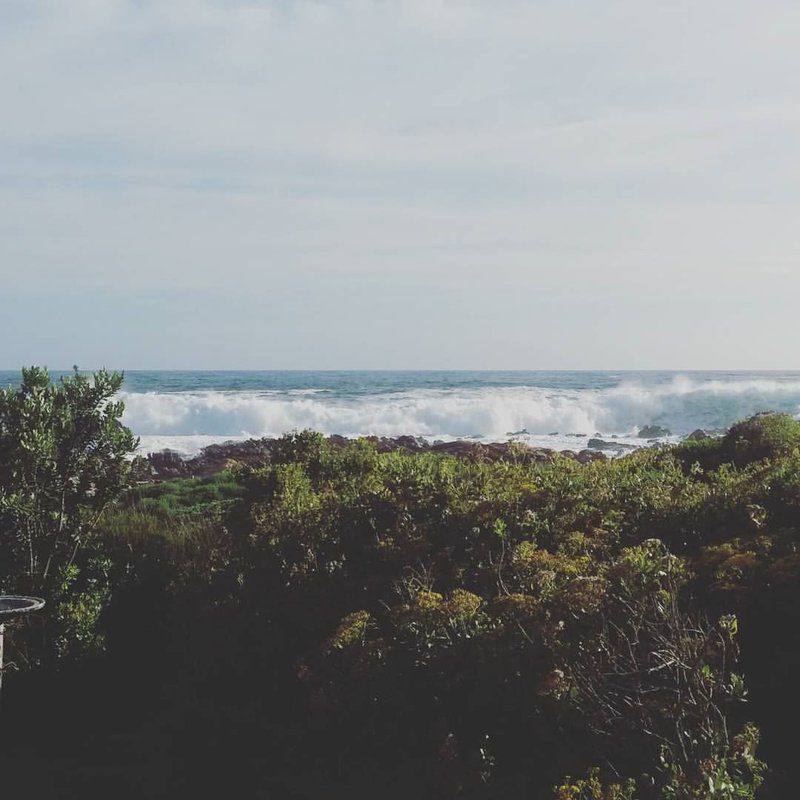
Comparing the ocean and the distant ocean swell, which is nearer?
the ocean

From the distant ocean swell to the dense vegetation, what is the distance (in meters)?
29.4

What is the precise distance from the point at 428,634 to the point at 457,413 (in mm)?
40538

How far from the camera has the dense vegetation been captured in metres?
4.15

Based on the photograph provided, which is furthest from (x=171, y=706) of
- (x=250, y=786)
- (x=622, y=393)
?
(x=622, y=393)

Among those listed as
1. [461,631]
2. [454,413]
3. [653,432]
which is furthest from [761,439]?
[454,413]

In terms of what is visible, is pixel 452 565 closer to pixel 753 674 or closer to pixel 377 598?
pixel 377 598

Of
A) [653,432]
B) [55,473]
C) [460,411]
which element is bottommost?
[653,432]

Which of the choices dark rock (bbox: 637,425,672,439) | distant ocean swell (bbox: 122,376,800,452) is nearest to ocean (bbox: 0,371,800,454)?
distant ocean swell (bbox: 122,376,800,452)

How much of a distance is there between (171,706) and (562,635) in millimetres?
4233

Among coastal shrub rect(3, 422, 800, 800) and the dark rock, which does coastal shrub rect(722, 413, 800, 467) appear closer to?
coastal shrub rect(3, 422, 800, 800)

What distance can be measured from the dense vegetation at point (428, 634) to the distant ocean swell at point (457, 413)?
29432mm

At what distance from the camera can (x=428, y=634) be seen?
4969mm

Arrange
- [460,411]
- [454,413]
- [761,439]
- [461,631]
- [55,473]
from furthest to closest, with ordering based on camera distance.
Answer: [460,411] → [454,413] → [761,439] → [55,473] → [461,631]

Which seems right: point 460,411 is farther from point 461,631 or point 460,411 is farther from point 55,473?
point 461,631
